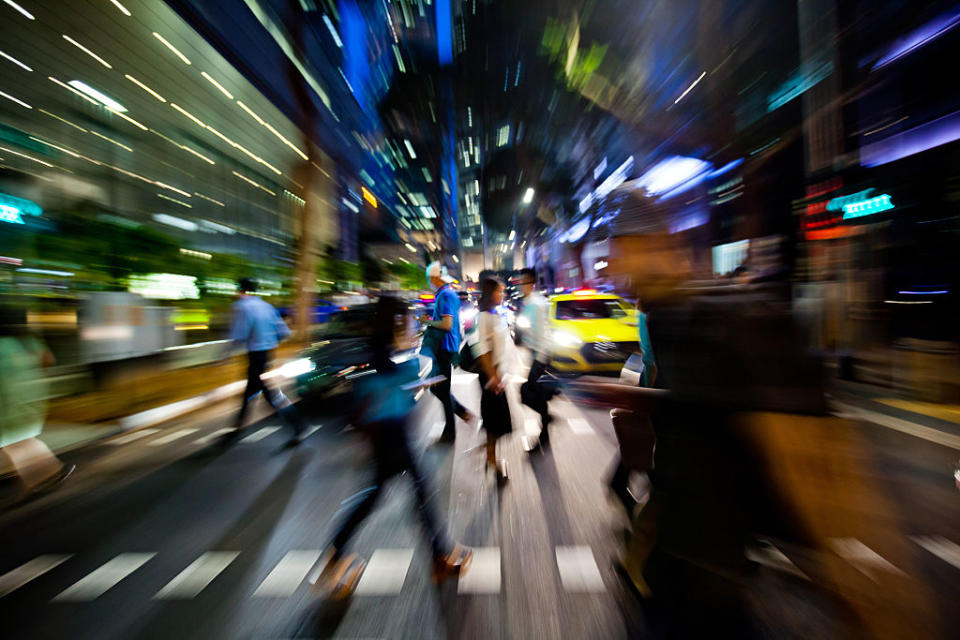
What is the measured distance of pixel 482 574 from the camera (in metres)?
2.28

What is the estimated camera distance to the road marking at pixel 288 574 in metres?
2.19

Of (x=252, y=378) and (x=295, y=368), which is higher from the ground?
(x=252, y=378)

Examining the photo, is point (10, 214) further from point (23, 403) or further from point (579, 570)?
point (579, 570)

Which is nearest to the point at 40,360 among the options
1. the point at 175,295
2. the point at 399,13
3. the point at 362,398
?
the point at 362,398

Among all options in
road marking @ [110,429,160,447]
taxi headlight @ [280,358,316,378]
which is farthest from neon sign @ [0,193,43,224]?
road marking @ [110,429,160,447]

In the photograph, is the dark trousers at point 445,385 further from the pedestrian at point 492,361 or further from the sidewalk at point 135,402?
the sidewalk at point 135,402

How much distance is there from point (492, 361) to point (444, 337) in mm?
965

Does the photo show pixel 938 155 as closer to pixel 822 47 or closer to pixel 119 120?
pixel 822 47

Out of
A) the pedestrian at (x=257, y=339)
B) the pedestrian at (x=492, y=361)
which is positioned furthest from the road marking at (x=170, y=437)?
the pedestrian at (x=492, y=361)

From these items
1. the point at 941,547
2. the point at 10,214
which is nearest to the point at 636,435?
the point at 941,547

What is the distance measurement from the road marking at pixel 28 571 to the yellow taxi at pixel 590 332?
219 inches

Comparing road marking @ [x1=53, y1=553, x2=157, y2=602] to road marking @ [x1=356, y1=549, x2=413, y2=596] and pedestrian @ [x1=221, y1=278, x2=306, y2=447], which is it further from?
pedestrian @ [x1=221, y1=278, x2=306, y2=447]

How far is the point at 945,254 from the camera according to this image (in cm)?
968

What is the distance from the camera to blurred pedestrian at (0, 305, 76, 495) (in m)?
3.52
